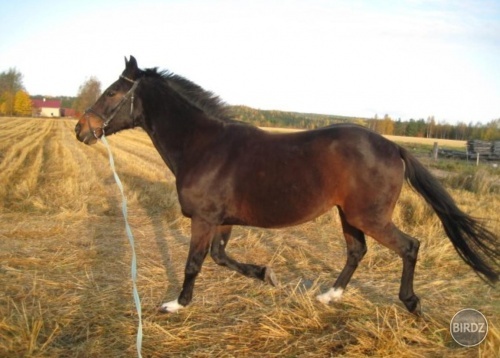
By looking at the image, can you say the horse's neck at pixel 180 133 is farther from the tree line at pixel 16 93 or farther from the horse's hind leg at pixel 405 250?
the tree line at pixel 16 93

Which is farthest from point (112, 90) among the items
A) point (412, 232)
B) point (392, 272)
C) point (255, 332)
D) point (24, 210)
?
point (412, 232)

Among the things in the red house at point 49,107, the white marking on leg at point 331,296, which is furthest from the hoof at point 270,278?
the red house at point 49,107

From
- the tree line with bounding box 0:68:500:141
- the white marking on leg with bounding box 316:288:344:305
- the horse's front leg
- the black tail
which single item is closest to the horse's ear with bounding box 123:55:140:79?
the horse's front leg

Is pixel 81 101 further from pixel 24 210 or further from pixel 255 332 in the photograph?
pixel 255 332

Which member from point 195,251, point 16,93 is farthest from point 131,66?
point 16,93

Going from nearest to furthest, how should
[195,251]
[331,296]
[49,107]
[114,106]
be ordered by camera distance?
[195,251]
[331,296]
[114,106]
[49,107]

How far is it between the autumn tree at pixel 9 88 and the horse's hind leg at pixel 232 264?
3281 inches

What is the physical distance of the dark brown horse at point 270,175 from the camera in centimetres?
412

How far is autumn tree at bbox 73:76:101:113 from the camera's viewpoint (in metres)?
68.4

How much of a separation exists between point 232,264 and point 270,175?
125 cm

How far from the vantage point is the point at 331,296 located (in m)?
4.55

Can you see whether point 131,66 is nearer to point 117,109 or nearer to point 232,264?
point 117,109

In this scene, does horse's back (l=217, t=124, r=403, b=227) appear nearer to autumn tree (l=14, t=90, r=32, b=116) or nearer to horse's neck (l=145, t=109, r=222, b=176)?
horse's neck (l=145, t=109, r=222, b=176)

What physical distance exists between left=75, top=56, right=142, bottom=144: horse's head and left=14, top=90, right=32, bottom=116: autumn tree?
276 ft
